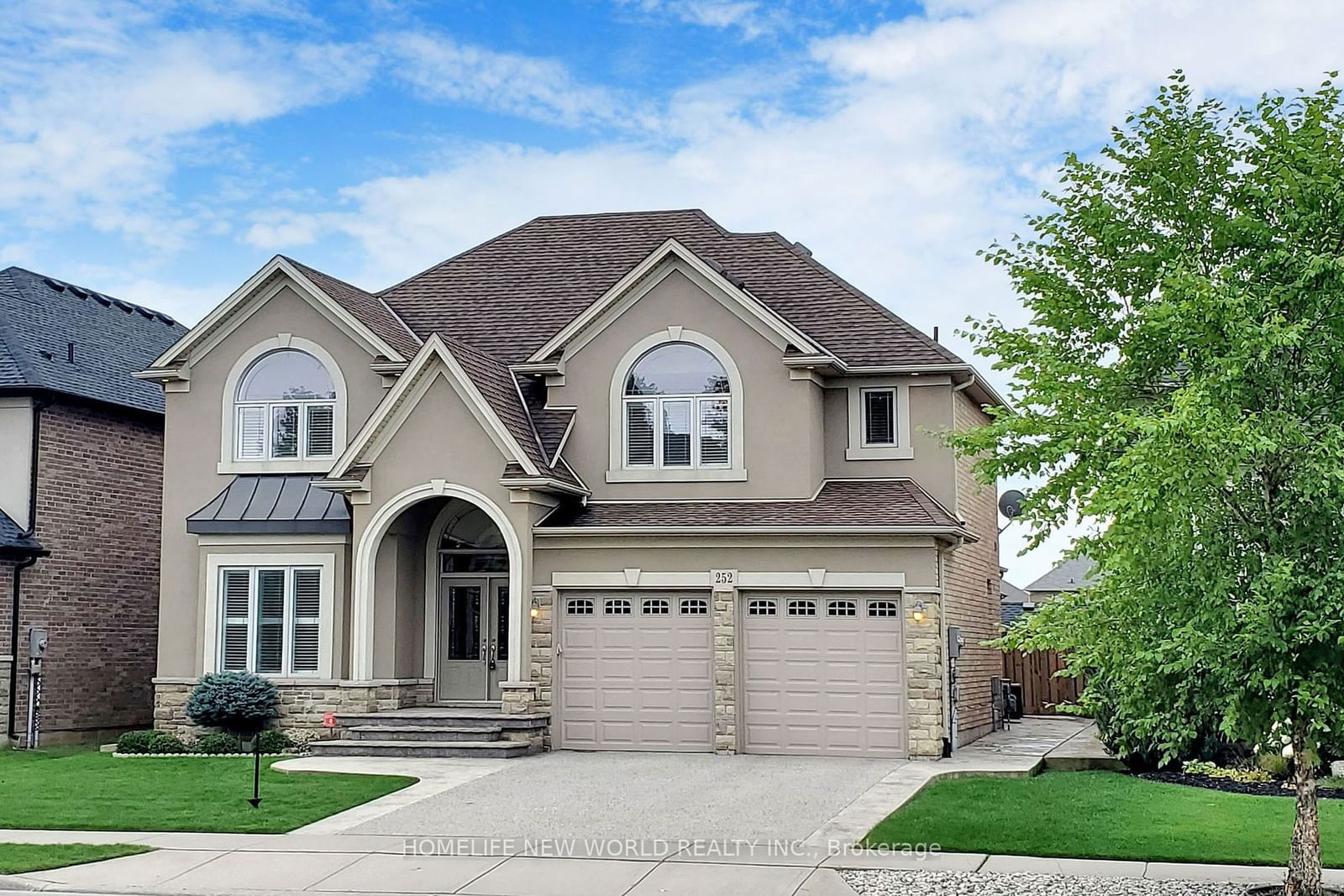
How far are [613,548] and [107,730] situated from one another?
10.0 meters

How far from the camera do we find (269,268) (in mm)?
22531

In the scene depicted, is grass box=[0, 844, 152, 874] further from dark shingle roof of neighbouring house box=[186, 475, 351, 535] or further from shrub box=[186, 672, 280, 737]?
dark shingle roof of neighbouring house box=[186, 475, 351, 535]

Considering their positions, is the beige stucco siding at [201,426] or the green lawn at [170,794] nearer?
the green lawn at [170,794]

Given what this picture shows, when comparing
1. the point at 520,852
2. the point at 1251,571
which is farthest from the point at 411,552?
the point at 1251,571

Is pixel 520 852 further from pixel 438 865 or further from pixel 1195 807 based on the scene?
pixel 1195 807

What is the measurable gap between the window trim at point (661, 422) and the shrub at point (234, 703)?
5929mm

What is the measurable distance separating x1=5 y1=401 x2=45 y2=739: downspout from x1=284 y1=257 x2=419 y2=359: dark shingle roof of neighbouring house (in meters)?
4.89

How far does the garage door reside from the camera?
67.2 ft

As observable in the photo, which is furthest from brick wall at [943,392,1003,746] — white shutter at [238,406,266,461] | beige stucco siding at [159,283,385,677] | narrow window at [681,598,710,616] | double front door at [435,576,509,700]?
white shutter at [238,406,266,461]

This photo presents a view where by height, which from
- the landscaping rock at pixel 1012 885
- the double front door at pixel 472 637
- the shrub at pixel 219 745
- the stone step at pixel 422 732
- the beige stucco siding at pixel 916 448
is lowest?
the landscaping rock at pixel 1012 885

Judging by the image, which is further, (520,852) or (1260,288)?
(520,852)

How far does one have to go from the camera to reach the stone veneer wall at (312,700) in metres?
20.9

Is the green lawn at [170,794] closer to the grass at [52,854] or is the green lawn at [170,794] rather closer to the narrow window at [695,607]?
the grass at [52,854]

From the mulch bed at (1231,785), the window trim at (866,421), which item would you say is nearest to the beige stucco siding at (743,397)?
the window trim at (866,421)
